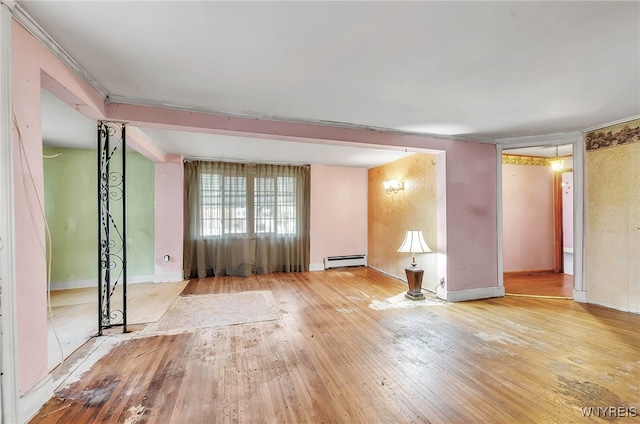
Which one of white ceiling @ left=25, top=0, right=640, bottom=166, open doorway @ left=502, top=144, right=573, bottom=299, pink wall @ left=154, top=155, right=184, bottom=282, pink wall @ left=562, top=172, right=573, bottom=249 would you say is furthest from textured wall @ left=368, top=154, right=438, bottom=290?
pink wall @ left=154, top=155, right=184, bottom=282

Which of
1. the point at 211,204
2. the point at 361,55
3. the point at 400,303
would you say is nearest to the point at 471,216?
the point at 400,303

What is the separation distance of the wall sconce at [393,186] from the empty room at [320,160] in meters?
0.03

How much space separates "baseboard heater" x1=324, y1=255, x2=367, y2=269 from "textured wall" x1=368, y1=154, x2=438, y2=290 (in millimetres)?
215

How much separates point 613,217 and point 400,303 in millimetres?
2921

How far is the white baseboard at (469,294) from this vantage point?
13.0ft

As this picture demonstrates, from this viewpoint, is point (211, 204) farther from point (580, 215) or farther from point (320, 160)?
point (580, 215)

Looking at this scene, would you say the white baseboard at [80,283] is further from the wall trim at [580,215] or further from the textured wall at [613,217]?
the textured wall at [613,217]

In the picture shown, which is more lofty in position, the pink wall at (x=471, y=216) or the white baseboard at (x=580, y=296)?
the pink wall at (x=471, y=216)

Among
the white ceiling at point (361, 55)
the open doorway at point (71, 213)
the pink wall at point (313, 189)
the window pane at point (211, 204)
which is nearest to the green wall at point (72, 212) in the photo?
the open doorway at point (71, 213)

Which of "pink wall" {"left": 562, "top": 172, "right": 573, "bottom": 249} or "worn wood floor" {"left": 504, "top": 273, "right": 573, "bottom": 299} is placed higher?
"pink wall" {"left": 562, "top": 172, "right": 573, "bottom": 249}

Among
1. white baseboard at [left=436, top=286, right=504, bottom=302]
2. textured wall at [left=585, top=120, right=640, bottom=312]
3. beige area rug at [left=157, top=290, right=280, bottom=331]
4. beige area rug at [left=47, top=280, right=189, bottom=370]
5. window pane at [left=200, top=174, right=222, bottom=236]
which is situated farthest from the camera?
window pane at [left=200, top=174, right=222, bottom=236]

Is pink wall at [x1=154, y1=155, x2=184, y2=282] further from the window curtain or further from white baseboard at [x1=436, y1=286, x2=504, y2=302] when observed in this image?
white baseboard at [x1=436, y1=286, x2=504, y2=302]

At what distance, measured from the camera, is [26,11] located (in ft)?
5.02

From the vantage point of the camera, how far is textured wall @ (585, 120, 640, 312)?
10.8 feet
